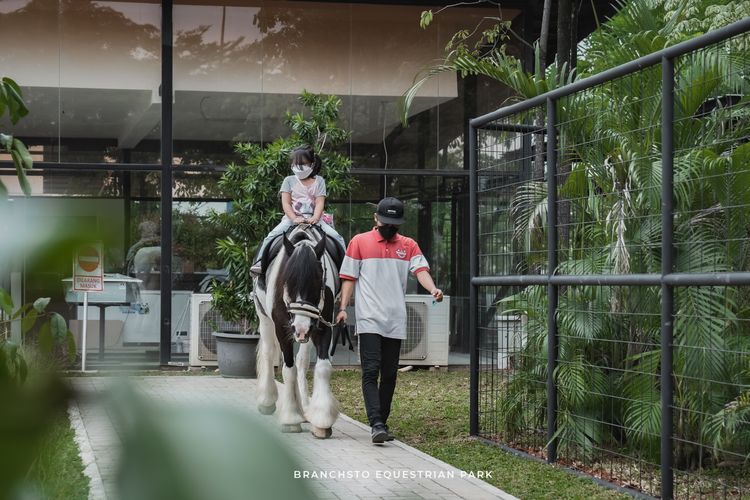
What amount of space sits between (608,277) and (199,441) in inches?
244

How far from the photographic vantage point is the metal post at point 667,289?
5.61 metres

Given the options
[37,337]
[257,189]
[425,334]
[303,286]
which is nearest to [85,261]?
[37,337]

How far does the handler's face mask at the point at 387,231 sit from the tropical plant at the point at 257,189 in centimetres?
431

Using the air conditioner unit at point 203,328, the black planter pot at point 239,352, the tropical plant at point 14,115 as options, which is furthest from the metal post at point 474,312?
the tropical plant at point 14,115

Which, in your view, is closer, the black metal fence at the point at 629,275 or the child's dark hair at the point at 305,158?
the black metal fence at the point at 629,275

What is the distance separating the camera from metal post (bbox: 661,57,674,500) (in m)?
5.61

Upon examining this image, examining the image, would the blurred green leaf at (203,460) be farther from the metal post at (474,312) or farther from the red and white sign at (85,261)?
the metal post at (474,312)

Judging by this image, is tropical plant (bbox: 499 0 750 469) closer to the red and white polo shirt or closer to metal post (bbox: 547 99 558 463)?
metal post (bbox: 547 99 558 463)

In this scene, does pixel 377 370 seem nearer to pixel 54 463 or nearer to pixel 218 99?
pixel 218 99

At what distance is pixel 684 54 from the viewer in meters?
5.77

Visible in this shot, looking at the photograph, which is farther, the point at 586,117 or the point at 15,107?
the point at 586,117

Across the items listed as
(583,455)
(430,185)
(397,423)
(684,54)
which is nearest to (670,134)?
(684,54)

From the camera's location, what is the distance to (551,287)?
282 inches

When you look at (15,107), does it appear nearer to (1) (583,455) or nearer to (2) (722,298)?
(2) (722,298)
